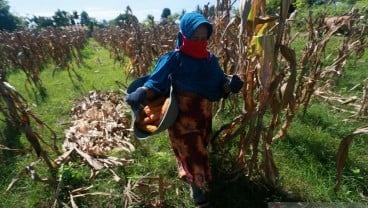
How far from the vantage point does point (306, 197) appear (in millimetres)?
2709

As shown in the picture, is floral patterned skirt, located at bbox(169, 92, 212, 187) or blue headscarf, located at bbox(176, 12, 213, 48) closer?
blue headscarf, located at bbox(176, 12, 213, 48)

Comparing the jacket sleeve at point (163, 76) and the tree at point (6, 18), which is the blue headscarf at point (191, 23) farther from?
the tree at point (6, 18)

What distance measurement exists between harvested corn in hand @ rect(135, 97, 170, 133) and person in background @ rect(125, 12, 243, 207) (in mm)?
59

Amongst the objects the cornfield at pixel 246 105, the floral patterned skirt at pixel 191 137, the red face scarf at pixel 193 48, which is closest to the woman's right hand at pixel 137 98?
the floral patterned skirt at pixel 191 137

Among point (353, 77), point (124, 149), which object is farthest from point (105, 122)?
point (353, 77)

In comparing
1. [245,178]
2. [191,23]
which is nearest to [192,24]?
[191,23]

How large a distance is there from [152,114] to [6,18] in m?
53.3

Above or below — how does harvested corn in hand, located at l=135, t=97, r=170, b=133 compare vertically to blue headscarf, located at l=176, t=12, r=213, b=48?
below

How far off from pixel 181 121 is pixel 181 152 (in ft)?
0.76

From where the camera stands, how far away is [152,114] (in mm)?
2582

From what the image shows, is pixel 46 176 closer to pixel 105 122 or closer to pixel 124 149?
pixel 124 149

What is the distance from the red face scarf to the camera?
2.47 metres

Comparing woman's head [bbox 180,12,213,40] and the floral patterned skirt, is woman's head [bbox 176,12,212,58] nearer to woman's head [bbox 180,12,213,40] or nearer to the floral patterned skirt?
woman's head [bbox 180,12,213,40]

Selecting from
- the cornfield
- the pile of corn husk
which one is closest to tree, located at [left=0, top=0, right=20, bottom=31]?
the pile of corn husk
